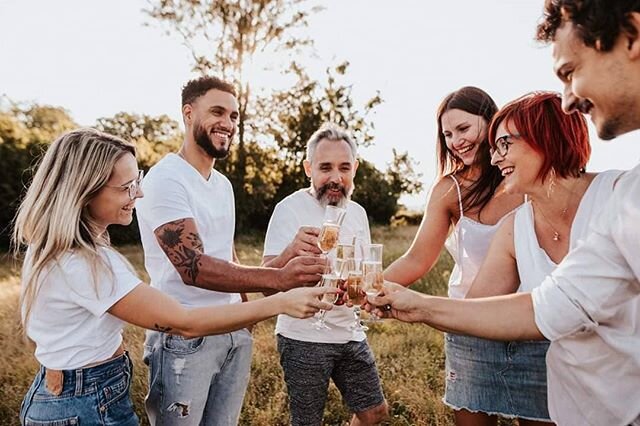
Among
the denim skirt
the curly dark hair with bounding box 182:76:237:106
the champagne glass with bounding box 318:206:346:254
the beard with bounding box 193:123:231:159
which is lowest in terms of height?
the denim skirt

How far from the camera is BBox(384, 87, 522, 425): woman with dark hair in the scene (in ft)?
10.6

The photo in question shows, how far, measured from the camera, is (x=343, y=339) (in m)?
3.85

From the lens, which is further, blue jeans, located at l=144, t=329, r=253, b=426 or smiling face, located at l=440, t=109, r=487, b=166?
smiling face, located at l=440, t=109, r=487, b=166

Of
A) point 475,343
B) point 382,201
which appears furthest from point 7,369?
point 382,201

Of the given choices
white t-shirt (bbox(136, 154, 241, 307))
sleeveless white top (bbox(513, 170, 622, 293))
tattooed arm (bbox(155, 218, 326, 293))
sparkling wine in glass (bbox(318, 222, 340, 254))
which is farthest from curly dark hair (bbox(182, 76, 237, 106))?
sleeveless white top (bbox(513, 170, 622, 293))

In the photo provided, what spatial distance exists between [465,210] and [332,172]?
43.5 inches

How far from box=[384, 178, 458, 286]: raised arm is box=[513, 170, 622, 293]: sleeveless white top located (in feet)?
1.98

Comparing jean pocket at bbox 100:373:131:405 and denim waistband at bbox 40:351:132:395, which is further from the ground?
denim waistband at bbox 40:351:132:395

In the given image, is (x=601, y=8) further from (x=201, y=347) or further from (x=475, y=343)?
(x=201, y=347)

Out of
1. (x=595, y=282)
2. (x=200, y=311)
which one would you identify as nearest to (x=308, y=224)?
(x=200, y=311)

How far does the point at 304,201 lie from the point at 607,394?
241 cm

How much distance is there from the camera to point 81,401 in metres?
2.53

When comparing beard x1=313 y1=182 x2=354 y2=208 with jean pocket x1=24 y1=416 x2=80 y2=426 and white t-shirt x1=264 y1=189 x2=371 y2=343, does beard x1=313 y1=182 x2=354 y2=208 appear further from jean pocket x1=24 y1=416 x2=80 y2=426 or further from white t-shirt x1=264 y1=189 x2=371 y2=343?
jean pocket x1=24 y1=416 x2=80 y2=426

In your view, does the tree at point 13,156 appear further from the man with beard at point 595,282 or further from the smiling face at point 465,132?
the man with beard at point 595,282
